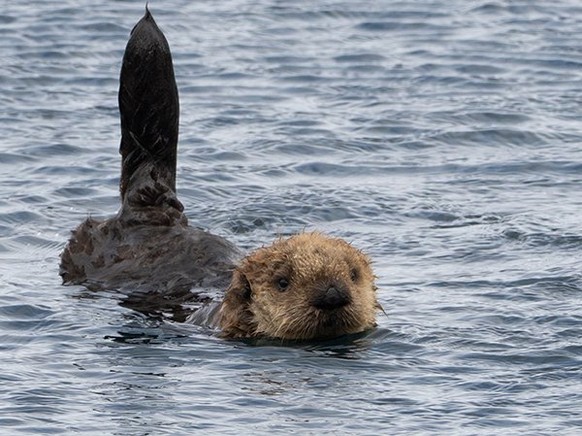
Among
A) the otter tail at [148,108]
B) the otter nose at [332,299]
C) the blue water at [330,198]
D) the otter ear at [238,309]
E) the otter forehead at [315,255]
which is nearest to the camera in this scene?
the blue water at [330,198]

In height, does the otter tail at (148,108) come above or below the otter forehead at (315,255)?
above

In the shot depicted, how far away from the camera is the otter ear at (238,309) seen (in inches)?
317

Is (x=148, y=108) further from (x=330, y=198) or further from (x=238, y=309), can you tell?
(x=330, y=198)

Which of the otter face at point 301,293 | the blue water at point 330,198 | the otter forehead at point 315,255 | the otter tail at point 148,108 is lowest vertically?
the blue water at point 330,198

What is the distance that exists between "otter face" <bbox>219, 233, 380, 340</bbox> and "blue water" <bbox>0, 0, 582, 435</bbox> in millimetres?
137

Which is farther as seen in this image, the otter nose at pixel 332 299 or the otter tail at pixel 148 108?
the otter tail at pixel 148 108

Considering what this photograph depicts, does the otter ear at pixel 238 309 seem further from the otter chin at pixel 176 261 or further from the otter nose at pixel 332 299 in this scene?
the otter nose at pixel 332 299

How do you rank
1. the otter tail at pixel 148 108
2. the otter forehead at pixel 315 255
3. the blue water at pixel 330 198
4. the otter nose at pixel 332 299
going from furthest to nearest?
the otter tail at pixel 148 108, the otter forehead at pixel 315 255, the otter nose at pixel 332 299, the blue water at pixel 330 198

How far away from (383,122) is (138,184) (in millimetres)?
4862

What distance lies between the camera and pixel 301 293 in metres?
7.87

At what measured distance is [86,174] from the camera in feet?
40.1

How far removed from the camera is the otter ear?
805cm

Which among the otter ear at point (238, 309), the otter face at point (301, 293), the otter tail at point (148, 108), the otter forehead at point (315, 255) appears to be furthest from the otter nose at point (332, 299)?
the otter tail at point (148, 108)

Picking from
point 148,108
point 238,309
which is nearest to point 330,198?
point 148,108
